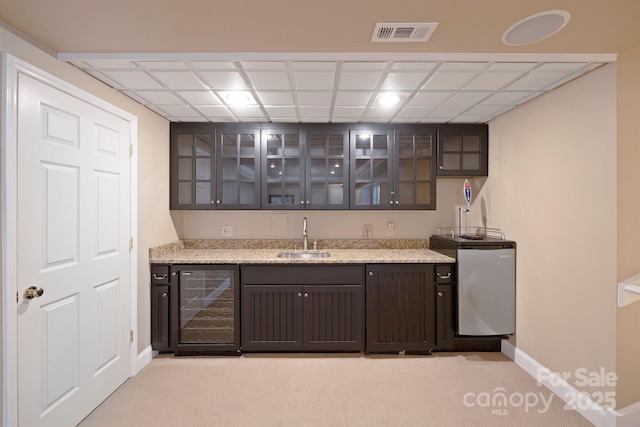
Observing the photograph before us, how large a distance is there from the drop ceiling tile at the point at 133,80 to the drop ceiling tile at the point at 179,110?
43cm

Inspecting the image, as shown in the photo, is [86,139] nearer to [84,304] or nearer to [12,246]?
[12,246]

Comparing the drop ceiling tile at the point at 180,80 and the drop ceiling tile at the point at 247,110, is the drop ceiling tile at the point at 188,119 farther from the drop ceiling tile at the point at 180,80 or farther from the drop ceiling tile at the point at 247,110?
the drop ceiling tile at the point at 180,80

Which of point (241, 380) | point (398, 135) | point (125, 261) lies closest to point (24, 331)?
point (125, 261)

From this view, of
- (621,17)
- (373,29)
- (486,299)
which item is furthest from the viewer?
(486,299)

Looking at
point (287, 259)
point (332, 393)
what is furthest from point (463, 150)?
point (332, 393)

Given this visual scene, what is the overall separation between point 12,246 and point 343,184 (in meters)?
2.51

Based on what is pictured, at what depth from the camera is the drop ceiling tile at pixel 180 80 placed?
2.05 m

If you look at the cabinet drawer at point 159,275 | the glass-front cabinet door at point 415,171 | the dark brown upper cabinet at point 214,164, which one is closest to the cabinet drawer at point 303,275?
the cabinet drawer at point 159,275

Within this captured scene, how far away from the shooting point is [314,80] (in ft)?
7.07

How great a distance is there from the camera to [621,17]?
1492 mm

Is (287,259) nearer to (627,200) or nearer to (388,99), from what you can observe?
(388,99)

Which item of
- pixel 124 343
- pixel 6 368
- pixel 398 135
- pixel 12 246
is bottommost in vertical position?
pixel 124 343

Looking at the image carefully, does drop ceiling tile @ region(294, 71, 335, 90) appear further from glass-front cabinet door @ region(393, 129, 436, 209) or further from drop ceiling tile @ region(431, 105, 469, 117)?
glass-front cabinet door @ region(393, 129, 436, 209)

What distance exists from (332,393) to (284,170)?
2.08 m
